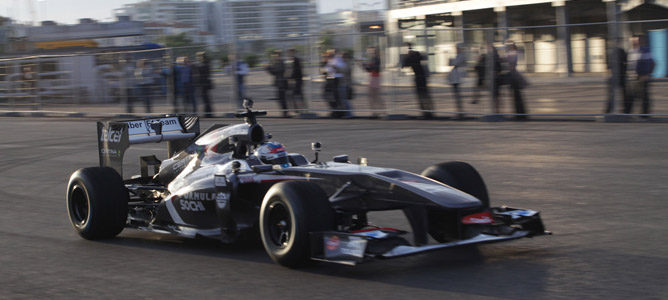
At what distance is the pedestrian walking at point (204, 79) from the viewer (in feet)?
69.8

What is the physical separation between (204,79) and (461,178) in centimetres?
1533

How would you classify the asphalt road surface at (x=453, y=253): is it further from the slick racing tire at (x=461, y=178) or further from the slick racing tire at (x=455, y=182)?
the slick racing tire at (x=461, y=178)

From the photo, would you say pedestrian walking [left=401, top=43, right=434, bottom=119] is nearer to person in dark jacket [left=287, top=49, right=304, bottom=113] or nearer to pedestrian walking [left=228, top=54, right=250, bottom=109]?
person in dark jacket [left=287, top=49, right=304, bottom=113]

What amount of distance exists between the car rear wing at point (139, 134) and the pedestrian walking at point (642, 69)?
9914 mm

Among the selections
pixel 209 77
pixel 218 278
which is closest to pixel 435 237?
pixel 218 278

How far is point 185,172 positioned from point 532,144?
7.70 metres

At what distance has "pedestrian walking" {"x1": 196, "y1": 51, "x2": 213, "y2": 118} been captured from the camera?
2127 centimetres

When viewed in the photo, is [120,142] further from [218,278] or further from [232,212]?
[218,278]

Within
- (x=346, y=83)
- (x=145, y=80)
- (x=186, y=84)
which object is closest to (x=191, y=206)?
(x=346, y=83)

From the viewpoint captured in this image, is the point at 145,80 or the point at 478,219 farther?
the point at 145,80

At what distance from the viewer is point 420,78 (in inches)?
714

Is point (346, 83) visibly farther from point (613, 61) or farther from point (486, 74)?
point (613, 61)

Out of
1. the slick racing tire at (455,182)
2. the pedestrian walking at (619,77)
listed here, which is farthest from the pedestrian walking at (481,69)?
the slick racing tire at (455,182)

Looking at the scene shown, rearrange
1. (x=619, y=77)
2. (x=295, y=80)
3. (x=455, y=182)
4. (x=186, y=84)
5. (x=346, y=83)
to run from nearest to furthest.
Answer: (x=455, y=182) → (x=619, y=77) → (x=346, y=83) → (x=295, y=80) → (x=186, y=84)
